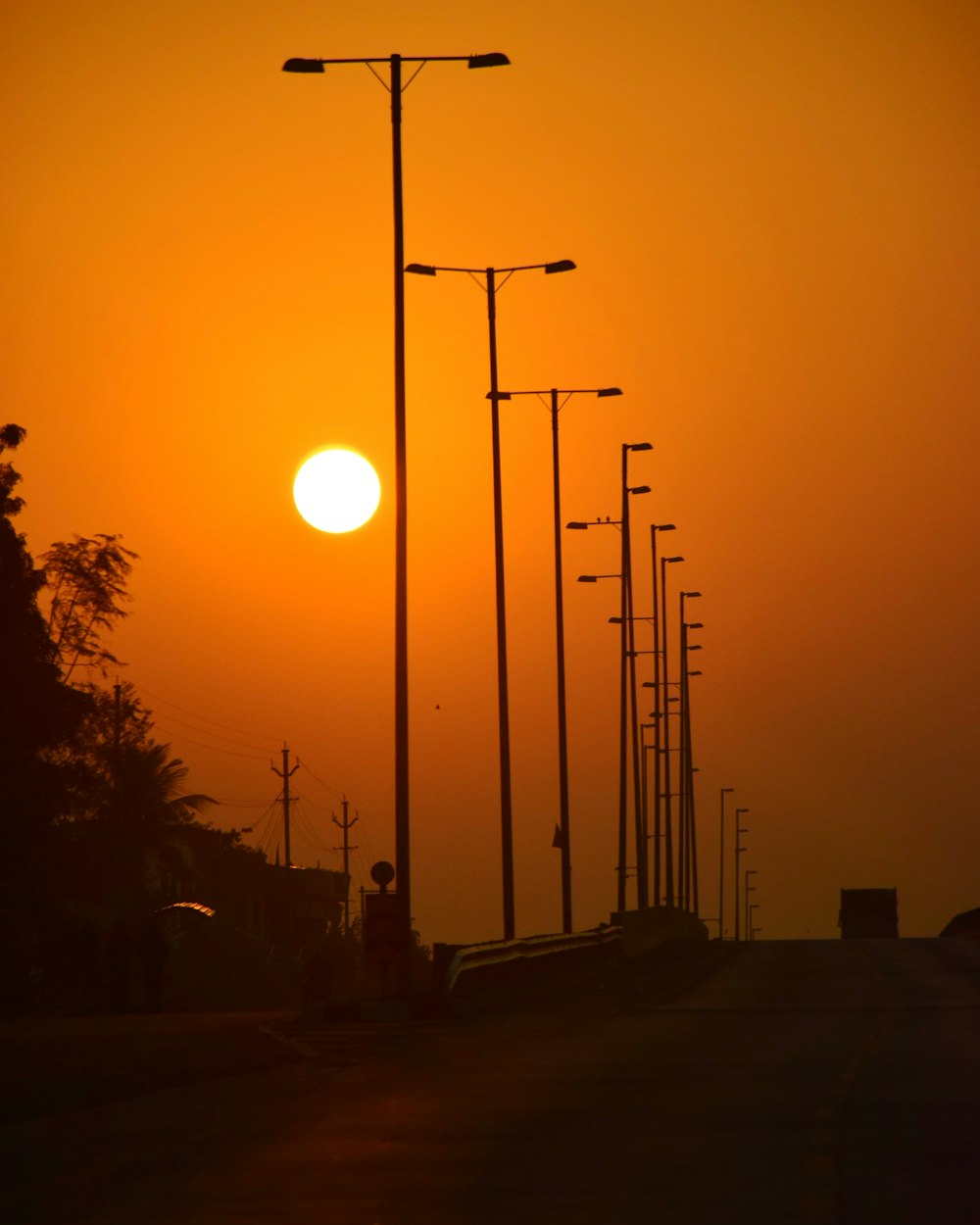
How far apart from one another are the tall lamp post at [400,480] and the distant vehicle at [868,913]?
8010cm

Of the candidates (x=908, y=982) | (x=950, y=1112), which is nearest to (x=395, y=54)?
(x=908, y=982)

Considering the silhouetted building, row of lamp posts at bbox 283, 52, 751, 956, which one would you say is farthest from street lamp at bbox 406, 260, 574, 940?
the silhouetted building

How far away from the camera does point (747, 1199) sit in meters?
12.2

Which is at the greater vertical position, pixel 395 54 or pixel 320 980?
pixel 395 54

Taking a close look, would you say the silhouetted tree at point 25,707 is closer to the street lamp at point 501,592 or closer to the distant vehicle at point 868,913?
the street lamp at point 501,592

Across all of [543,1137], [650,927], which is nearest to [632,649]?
[650,927]

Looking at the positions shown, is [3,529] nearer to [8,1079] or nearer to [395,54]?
[395,54]

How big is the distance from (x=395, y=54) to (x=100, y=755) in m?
25.7

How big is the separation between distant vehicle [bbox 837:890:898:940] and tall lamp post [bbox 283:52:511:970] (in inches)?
3154

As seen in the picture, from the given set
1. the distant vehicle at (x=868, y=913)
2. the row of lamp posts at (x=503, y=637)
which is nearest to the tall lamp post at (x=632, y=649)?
the row of lamp posts at (x=503, y=637)

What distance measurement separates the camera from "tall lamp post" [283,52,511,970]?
115 ft

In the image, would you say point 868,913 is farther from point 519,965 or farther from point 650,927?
point 519,965

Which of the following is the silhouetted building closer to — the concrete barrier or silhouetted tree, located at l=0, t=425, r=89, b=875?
the concrete barrier

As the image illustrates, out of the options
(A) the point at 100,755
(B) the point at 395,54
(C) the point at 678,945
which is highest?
(B) the point at 395,54
